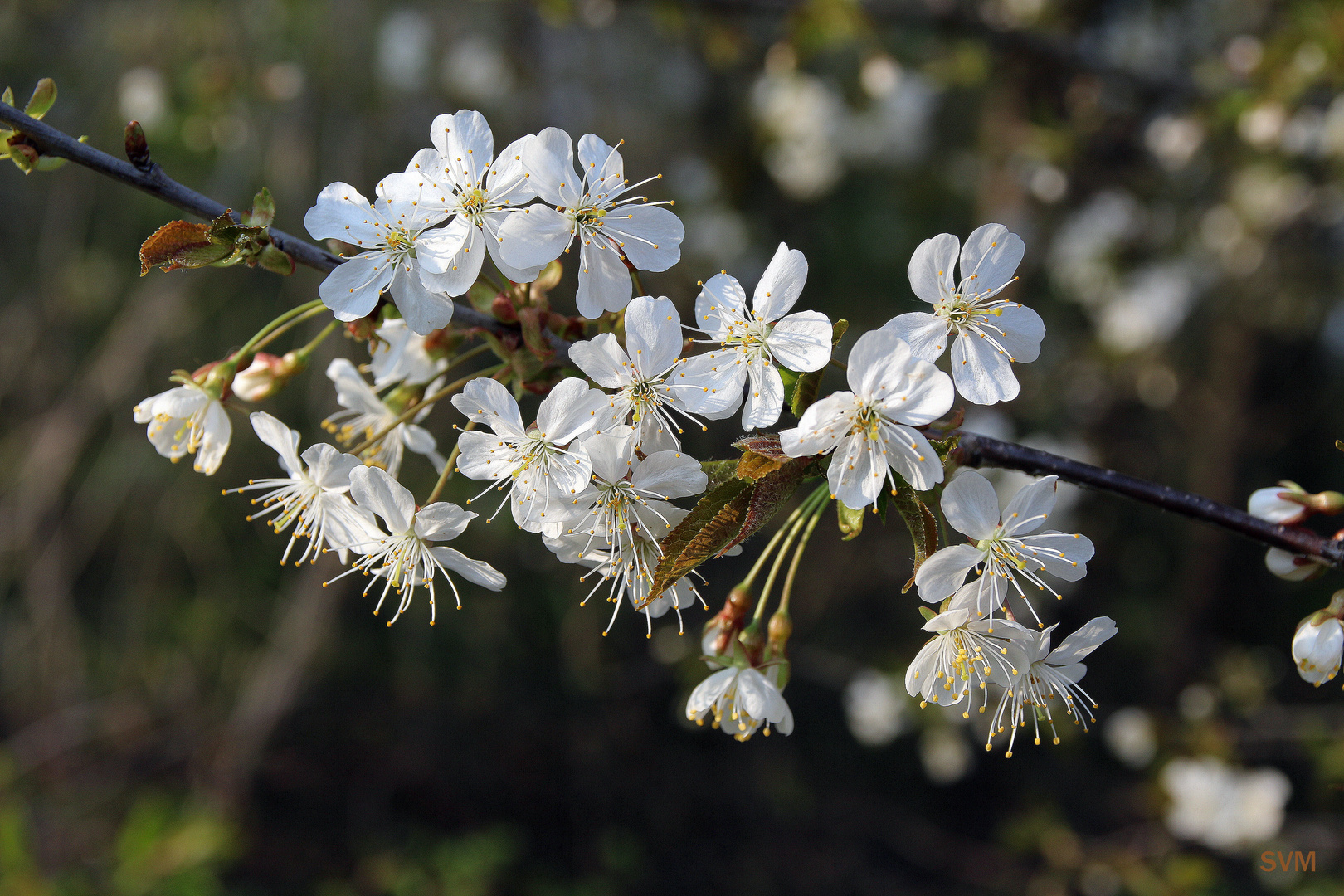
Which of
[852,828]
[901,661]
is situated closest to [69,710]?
[901,661]

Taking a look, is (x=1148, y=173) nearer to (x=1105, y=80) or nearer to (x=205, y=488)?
(x=1105, y=80)

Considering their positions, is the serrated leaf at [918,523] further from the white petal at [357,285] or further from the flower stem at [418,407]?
the white petal at [357,285]

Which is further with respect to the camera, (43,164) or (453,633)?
(453,633)

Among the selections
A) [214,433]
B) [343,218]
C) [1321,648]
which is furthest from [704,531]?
[1321,648]

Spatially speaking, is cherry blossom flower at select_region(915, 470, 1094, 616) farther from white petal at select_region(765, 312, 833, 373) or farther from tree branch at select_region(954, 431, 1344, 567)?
white petal at select_region(765, 312, 833, 373)

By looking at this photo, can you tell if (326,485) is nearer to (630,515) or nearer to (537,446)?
(537,446)

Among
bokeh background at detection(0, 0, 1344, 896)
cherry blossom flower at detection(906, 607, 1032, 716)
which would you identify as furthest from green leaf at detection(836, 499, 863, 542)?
bokeh background at detection(0, 0, 1344, 896)

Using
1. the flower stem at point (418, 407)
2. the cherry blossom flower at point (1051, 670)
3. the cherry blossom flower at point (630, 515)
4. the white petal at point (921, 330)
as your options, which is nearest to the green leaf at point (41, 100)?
the flower stem at point (418, 407)
